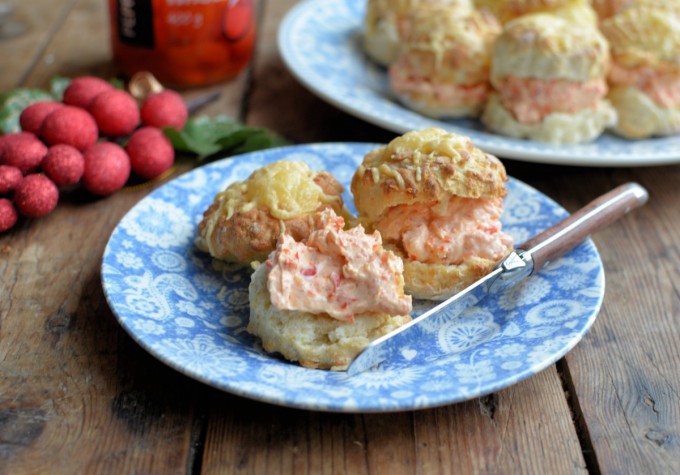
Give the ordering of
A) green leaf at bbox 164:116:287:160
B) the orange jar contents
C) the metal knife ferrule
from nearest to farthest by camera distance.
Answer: the metal knife ferrule
green leaf at bbox 164:116:287:160
the orange jar contents

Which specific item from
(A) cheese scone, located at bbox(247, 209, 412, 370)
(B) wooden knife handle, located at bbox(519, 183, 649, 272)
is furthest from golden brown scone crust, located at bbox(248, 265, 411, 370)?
(B) wooden knife handle, located at bbox(519, 183, 649, 272)

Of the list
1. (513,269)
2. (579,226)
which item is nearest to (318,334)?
(513,269)

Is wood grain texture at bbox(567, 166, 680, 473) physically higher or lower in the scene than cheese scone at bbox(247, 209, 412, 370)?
lower

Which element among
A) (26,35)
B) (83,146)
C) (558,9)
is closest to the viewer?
(83,146)

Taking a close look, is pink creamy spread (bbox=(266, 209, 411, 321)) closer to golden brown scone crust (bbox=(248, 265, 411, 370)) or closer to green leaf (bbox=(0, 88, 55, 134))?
golden brown scone crust (bbox=(248, 265, 411, 370))

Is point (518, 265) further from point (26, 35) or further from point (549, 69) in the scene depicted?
point (26, 35)

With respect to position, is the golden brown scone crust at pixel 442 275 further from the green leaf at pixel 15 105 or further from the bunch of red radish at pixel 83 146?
the green leaf at pixel 15 105

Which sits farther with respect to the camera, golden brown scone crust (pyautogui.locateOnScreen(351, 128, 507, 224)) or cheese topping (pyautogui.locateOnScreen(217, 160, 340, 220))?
cheese topping (pyautogui.locateOnScreen(217, 160, 340, 220))
